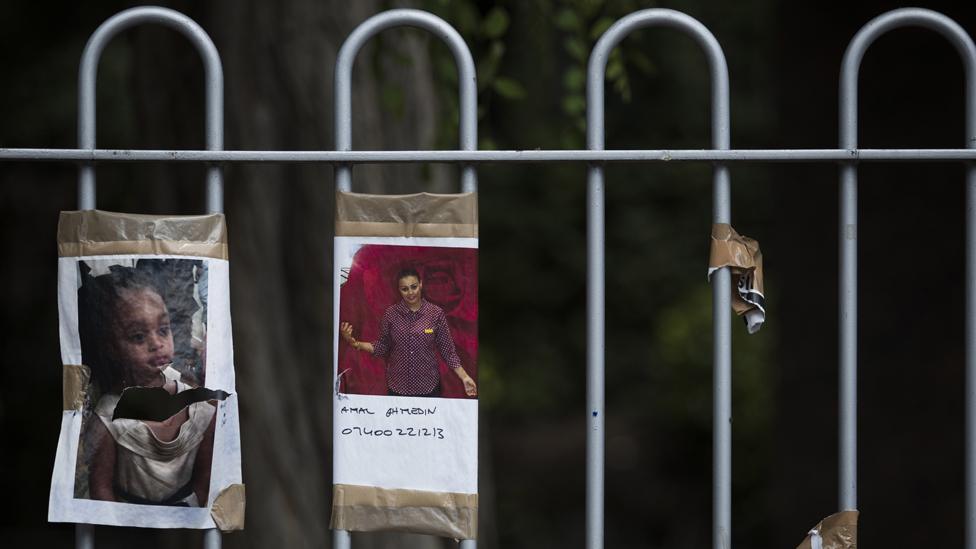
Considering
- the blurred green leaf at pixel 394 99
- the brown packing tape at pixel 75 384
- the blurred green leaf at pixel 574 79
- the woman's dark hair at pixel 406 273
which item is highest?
the blurred green leaf at pixel 574 79

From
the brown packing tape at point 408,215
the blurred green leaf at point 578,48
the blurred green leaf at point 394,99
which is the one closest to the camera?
the brown packing tape at point 408,215

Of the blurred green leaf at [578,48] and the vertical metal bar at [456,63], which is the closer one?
the vertical metal bar at [456,63]

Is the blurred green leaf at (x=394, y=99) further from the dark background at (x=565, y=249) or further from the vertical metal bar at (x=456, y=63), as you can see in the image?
the vertical metal bar at (x=456, y=63)

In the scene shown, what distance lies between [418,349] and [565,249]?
6555 millimetres

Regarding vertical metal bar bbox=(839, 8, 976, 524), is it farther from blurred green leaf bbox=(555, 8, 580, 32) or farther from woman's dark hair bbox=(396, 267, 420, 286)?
blurred green leaf bbox=(555, 8, 580, 32)

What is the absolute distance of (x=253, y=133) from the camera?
2.34 meters

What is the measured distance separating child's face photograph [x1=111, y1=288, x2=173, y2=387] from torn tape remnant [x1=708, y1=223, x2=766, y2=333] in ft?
2.79

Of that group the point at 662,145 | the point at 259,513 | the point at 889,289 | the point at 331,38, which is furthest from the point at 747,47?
the point at 259,513

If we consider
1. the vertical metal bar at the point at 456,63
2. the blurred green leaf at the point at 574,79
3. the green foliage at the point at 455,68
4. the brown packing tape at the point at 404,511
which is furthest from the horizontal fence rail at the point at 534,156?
the blurred green leaf at the point at 574,79

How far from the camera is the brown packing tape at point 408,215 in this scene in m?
1.39

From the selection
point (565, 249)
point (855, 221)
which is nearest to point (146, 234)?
point (855, 221)

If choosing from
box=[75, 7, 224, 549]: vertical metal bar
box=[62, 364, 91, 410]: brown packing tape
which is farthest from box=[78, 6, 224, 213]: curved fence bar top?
box=[62, 364, 91, 410]: brown packing tape

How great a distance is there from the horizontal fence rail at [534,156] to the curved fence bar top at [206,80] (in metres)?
0.03

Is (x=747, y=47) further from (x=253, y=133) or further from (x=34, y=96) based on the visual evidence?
(x=253, y=133)
